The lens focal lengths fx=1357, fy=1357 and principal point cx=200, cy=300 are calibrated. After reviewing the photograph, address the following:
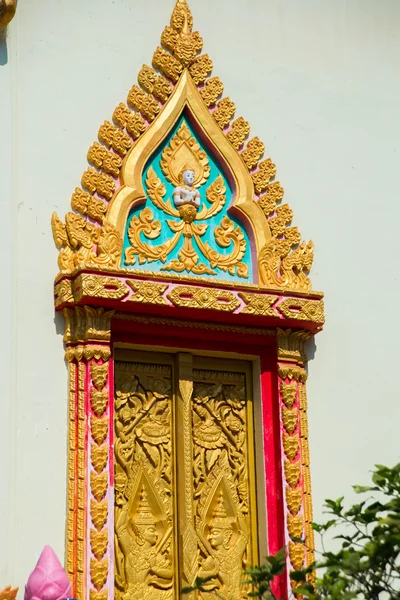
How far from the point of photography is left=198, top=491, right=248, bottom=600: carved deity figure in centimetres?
887

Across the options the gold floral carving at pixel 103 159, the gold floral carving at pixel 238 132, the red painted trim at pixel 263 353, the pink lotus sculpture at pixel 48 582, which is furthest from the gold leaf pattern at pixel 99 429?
the gold floral carving at pixel 238 132

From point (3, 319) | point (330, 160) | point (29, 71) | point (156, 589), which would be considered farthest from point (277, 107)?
point (156, 589)

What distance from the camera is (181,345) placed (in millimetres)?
9148

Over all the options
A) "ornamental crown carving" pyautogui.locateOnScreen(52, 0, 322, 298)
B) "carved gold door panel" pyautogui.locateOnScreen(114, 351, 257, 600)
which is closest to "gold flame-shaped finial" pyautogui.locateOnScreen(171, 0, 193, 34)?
"ornamental crown carving" pyautogui.locateOnScreen(52, 0, 322, 298)

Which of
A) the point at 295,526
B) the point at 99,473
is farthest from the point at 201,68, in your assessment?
the point at 295,526

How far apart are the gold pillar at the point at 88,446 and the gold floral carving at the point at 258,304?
3.16 ft

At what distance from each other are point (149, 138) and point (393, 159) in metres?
2.09

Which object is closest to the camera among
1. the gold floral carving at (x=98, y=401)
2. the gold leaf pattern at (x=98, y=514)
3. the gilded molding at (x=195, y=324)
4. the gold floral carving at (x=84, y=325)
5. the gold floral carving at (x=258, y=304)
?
the gold leaf pattern at (x=98, y=514)

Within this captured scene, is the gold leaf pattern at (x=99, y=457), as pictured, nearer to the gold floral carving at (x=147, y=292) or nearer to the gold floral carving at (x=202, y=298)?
the gold floral carving at (x=147, y=292)

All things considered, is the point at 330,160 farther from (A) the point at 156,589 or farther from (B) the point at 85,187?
(A) the point at 156,589

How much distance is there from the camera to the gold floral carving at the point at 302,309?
9242mm

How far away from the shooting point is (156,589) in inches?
343

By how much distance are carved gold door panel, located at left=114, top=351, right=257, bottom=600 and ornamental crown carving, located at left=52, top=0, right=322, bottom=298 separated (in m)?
0.71

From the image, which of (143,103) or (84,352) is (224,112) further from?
(84,352)
